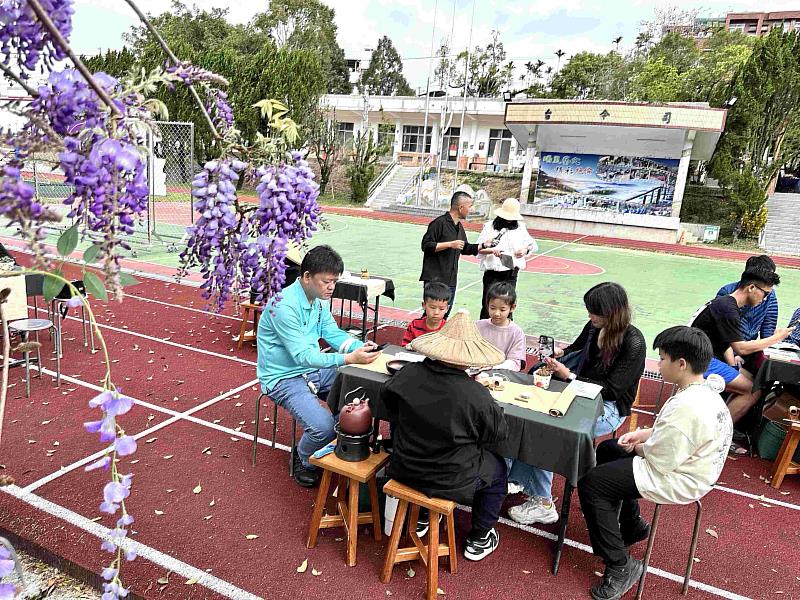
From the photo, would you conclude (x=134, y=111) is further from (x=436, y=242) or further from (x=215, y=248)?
(x=436, y=242)

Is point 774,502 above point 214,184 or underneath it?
underneath

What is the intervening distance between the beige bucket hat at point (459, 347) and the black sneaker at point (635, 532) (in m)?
1.47

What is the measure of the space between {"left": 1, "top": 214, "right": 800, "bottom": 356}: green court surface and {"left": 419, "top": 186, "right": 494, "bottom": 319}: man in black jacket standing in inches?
52.4

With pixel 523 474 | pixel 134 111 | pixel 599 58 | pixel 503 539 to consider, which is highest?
pixel 599 58

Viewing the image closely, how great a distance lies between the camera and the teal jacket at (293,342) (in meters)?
4.07

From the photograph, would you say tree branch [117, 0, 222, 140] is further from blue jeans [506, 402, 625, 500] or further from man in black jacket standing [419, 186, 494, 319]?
man in black jacket standing [419, 186, 494, 319]

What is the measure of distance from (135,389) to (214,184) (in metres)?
5.27

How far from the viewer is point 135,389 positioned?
18.9 ft

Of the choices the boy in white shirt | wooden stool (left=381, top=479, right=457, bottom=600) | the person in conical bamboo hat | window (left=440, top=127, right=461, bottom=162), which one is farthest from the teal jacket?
window (left=440, top=127, right=461, bottom=162)

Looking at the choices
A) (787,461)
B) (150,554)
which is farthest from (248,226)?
(787,461)

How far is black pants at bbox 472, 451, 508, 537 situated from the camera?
11.7 ft

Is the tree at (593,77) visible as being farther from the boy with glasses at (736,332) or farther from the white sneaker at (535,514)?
the white sneaker at (535,514)

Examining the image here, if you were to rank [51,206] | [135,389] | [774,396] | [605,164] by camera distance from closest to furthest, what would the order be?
[51,206] → [774,396] → [135,389] → [605,164]

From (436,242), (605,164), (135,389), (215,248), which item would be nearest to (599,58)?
(605,164)
